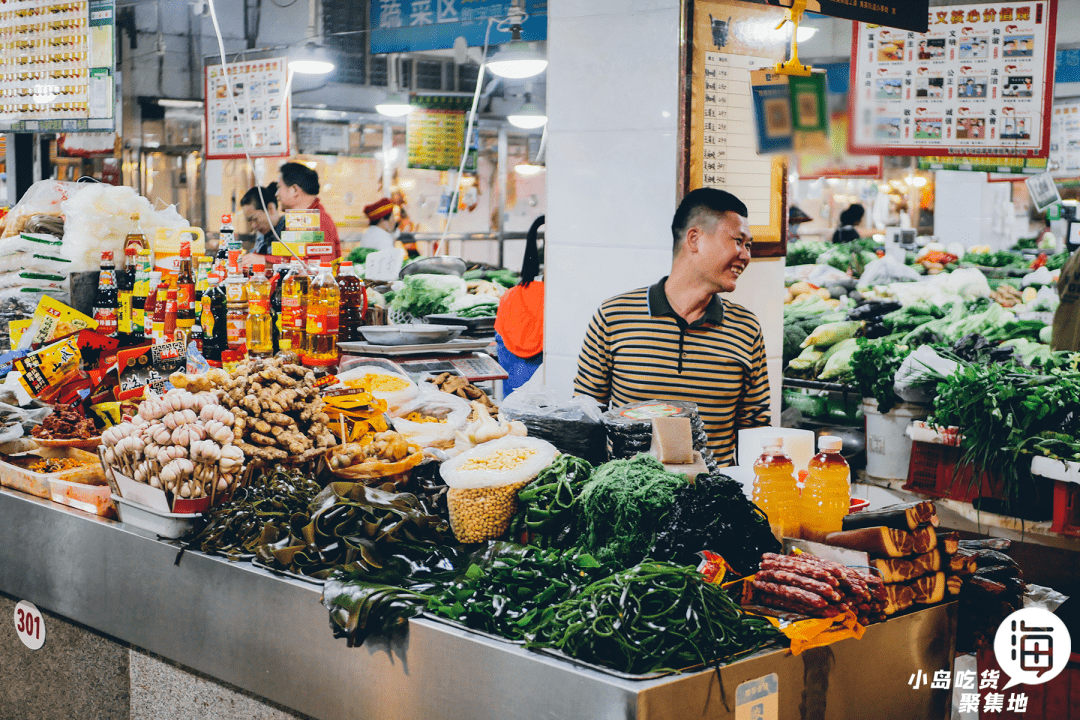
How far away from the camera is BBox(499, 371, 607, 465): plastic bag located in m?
3.08

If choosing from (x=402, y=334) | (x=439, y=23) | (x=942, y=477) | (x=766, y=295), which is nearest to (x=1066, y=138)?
(x=439, y=23)

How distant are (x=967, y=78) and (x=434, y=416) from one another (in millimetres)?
3739

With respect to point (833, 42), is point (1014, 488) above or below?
below

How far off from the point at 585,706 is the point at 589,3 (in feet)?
11.2

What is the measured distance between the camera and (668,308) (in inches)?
160

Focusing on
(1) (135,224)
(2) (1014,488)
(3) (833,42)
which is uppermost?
(3) (833,42)

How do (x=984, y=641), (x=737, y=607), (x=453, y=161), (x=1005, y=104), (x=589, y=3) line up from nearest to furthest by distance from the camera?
1. (x=737, y=607)
2. (x=984, y=641)
3. (x=589, y=3)
4. (x=1005, y=104)
5. (x=453, y=161)

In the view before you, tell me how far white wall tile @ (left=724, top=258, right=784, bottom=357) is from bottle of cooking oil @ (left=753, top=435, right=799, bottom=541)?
2122 millimetres

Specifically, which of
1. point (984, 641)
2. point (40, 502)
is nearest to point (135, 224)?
point (40, 502)

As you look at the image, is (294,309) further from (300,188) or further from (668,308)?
(300,188)

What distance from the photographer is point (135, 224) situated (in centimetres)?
459

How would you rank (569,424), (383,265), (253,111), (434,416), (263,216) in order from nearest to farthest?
(569,424) → (434,416) → (253,111) → (263,216) → (383,265)

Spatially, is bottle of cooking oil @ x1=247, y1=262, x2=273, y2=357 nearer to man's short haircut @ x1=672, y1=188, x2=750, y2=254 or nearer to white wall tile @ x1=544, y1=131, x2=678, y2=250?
white wall tile @ x1=544, y1=131, x2=678, y2=250

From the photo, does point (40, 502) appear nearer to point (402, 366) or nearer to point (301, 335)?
point (301, 335)
